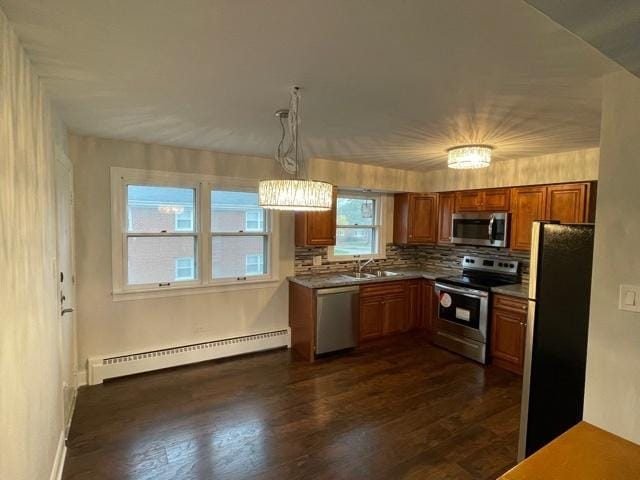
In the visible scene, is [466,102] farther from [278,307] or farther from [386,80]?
[278,307]

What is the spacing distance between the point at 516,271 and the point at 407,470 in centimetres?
287

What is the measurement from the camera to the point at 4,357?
122 cm

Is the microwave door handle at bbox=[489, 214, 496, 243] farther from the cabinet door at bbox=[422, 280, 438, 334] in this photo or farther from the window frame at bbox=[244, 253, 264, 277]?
the window frame at bbox=[244, 253, 264, 277]

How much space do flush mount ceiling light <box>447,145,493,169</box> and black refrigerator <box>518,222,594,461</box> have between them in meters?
1.18

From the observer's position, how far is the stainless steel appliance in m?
3.97

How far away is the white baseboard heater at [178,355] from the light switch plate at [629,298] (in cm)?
341

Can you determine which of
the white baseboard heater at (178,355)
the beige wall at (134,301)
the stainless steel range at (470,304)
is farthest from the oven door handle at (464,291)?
the beige wall at (134,301)

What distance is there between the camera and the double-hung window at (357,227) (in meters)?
4.84

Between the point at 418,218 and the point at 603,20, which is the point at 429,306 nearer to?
the point at 418,218

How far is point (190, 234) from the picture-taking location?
372 cm

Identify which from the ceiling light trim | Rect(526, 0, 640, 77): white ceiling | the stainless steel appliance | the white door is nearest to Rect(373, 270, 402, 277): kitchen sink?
the stainless steel appliance

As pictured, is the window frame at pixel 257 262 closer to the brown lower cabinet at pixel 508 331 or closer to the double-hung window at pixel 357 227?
the double-hung window at pixel 357 227

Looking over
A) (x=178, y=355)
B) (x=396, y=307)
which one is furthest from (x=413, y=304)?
(x=178, y=355)

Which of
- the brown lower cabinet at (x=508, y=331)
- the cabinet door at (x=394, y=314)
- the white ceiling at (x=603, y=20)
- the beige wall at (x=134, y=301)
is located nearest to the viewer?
the white ceiling at (x=603, y=20)
